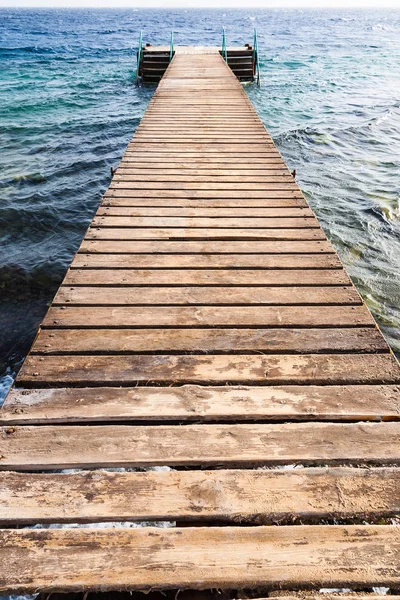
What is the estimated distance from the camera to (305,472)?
1.82 metres

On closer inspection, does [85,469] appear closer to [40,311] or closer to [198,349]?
[198,349]

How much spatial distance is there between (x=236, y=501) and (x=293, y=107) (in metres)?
15.4

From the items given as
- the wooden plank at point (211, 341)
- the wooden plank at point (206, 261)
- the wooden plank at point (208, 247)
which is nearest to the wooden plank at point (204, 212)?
the wooden plank at point (208, 247)

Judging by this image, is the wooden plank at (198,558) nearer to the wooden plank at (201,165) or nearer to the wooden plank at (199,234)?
the wooden plank at (199,234)

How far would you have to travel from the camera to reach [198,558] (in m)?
1.53

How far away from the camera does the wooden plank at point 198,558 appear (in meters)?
1.46

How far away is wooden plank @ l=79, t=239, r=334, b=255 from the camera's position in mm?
3439

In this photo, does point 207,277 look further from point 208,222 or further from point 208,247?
point 208,222

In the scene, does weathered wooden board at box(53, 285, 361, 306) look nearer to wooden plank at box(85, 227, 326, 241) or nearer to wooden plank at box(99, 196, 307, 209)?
wooden plank at box(85, 227, 326, 241)

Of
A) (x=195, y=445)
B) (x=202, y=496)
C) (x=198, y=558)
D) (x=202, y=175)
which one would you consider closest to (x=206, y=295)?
(x=195, y=445)

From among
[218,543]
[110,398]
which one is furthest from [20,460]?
[218,543]

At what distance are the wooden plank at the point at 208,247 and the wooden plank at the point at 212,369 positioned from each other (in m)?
1.27

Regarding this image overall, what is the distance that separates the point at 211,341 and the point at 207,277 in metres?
0.74

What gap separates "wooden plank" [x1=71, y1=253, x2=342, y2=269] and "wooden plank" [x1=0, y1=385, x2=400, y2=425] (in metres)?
1.30
